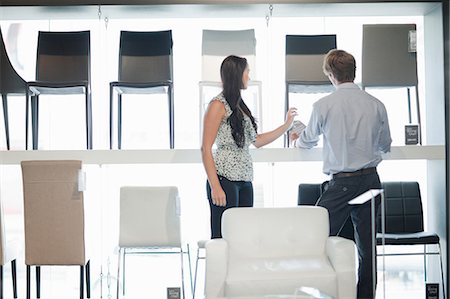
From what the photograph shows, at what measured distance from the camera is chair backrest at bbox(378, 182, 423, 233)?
16.2ft

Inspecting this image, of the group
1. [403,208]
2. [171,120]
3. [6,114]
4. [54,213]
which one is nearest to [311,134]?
[403,208]

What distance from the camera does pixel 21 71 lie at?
19.2ft

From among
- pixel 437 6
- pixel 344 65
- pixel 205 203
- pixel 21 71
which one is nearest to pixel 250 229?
pixel 344 65

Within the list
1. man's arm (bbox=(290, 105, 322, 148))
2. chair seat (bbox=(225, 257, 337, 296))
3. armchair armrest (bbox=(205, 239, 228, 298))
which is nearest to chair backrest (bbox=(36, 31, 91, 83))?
man's arm (bbox=(290, 105, 322, 148))

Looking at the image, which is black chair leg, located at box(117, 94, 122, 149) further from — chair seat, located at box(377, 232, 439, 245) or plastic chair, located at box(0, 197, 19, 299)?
chair seat, located at box(377, 232, 439, 245)

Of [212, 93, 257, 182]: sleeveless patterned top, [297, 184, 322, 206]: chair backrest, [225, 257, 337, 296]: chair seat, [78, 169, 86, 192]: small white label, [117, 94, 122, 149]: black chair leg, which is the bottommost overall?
[225, 257, 337, 296]: chair seat

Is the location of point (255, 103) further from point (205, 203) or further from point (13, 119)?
point (13, 119)

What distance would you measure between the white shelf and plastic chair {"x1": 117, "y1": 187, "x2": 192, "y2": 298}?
0.26 meters

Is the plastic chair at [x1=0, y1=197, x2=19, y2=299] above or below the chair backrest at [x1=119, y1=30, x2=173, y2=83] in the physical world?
below

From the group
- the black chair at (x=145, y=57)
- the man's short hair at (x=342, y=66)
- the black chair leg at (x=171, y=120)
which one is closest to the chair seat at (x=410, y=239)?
the man's short hair at (x=342, y=66)

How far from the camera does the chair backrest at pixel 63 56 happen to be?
5.45 m

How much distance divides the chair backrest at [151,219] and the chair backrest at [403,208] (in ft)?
4.79

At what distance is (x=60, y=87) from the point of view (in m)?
5.18

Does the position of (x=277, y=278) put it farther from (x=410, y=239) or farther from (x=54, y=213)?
(x=54, y=213)
